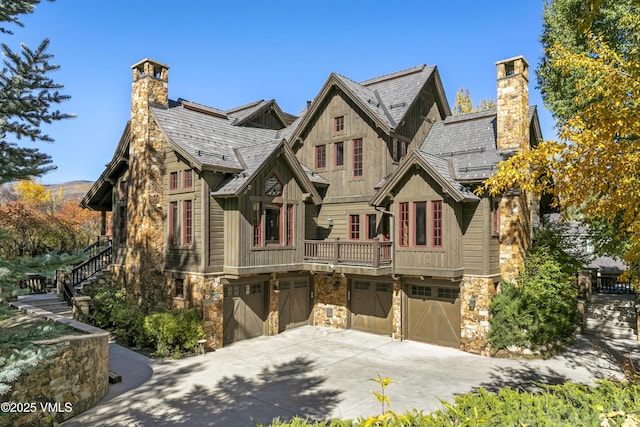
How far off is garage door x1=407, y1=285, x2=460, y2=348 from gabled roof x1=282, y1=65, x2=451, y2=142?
6839mm

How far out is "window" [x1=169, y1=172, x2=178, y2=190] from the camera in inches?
651

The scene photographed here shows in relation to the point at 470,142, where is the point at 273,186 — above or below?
below

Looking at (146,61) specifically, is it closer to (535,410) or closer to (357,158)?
(357,158)

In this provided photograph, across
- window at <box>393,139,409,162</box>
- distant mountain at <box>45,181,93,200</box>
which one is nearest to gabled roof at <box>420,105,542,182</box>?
window at <box>393,139,409,162</box>

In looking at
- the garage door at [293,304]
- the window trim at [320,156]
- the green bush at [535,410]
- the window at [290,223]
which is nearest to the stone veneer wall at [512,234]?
the window trim at [320,156]

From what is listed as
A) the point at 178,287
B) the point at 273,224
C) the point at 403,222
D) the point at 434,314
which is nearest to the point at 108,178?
the point at 178,287

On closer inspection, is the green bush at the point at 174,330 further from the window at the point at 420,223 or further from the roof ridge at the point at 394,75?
the roof ridge at the point at 394,75

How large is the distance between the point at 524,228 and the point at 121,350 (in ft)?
51.4

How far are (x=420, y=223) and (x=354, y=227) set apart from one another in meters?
3.64

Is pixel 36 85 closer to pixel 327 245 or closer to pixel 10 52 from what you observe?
pixel 10 52

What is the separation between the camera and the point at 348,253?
16547 mm

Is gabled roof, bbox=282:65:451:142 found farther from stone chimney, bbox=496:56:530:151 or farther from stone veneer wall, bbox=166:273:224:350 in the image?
stone veneer wall, bbox=166:273:224:350

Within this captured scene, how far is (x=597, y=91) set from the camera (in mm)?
7977

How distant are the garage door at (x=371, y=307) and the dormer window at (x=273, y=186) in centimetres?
545
